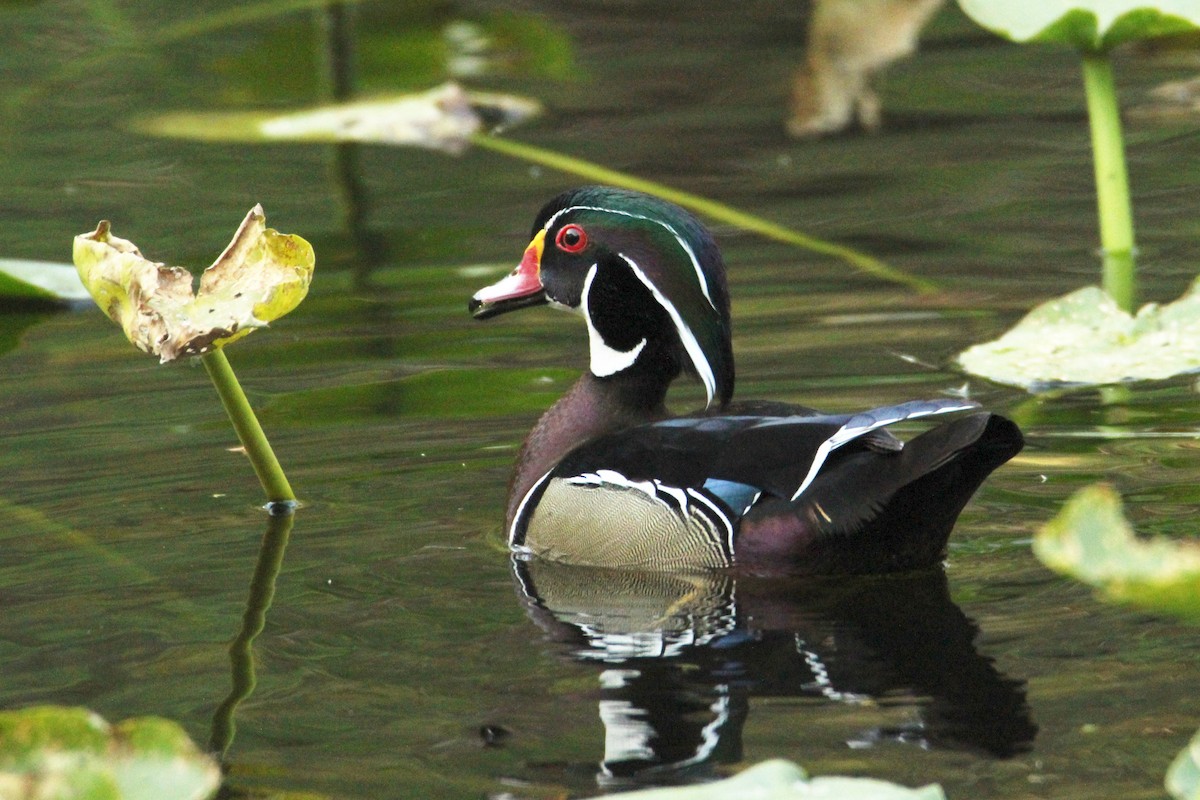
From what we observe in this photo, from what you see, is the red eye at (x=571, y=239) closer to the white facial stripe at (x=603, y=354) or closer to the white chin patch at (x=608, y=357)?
the white facial stripe at (x=603, y=354)

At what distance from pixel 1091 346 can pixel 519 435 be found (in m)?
1.85

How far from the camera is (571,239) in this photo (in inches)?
213

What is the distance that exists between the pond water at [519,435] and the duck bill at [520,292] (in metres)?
0.53

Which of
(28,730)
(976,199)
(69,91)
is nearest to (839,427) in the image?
(28,730)

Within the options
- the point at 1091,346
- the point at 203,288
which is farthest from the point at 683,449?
the point at 1091,346

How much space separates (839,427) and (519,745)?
124cm

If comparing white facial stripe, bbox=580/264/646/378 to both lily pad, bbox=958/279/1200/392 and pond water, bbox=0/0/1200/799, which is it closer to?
pond water, bbox=0/0/1200/799

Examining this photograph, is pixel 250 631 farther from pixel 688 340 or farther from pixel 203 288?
pixel 688 340

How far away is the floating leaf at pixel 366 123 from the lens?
9141 millimetres

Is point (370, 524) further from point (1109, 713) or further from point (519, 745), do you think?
point (1109, 713)

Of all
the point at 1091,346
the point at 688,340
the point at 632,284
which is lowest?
the point at 1091,346

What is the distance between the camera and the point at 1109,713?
3.68 m

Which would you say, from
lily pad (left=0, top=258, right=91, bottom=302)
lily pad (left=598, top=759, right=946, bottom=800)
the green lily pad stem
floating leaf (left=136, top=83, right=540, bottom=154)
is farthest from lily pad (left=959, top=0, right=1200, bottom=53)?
lily pad (left=598, top=759, right=946, bottom=800)

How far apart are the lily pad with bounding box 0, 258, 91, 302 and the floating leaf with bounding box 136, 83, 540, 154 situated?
163 centimetres
